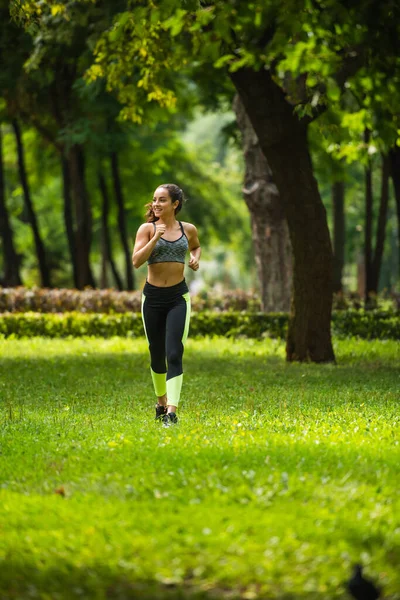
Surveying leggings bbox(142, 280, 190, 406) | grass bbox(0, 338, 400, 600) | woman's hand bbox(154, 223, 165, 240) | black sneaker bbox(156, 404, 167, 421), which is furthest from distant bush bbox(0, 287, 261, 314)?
woman's hand bbox(154, 223, 165, 240)

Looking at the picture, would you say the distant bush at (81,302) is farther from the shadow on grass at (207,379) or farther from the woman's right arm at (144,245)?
the woman's right arm at (144,245)

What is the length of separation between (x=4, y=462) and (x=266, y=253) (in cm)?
1718

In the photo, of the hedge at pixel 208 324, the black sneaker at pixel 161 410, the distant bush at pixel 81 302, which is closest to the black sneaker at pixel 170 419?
the black sneaker at pixel 161 410

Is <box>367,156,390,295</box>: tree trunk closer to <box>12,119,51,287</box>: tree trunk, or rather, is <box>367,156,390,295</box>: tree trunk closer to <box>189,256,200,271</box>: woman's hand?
<box>12,119,51,287</box>: tree trunk

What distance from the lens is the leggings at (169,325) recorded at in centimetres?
967

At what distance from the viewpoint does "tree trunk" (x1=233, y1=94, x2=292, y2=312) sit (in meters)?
23.9

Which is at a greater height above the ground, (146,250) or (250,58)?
(250,58)

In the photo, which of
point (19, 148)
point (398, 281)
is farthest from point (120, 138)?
point (398, 281)

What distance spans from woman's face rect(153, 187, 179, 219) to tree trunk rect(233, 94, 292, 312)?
13988 millimetres

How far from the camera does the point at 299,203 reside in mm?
16297

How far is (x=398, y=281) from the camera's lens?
59.7 m

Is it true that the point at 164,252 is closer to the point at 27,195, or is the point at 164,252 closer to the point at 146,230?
the point at 146,230

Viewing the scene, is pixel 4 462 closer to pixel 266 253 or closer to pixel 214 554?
pixel 214 554

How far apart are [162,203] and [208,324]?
1412 cm
